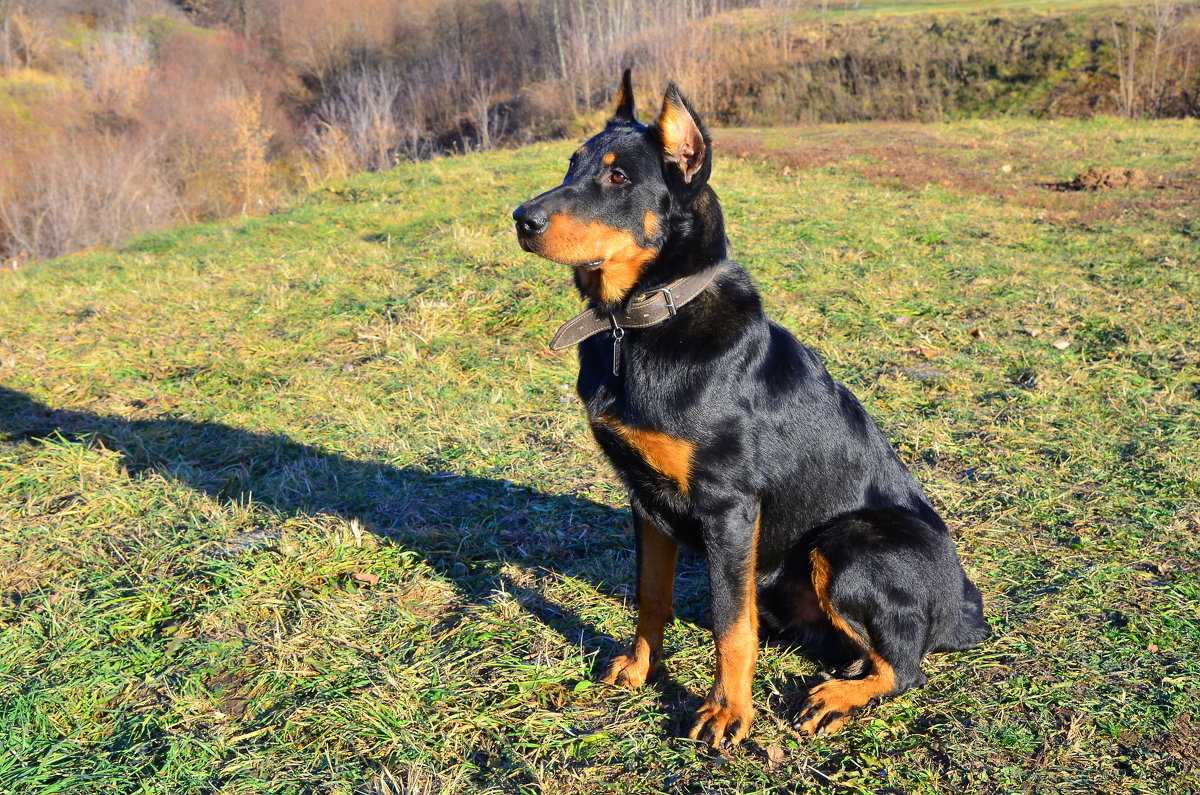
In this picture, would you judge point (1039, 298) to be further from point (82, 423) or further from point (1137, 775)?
point (82, 423)

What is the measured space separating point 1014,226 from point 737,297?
344 inches

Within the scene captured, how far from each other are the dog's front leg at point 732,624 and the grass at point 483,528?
0.10 m

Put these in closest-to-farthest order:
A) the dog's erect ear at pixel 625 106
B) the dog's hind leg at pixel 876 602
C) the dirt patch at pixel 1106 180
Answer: the dog's hind leg at pixel 876 602 < the dog's erect ear at pixel 625 106 < the dirt patch at pixel 1106 180

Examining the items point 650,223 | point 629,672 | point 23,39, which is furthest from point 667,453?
point 23,39

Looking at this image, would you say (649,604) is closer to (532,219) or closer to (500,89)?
(532,219)

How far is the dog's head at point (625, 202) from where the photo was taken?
273 centimetres

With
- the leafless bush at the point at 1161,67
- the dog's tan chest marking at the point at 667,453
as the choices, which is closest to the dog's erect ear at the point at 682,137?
the dog's tan chest marking at the point at 667,453

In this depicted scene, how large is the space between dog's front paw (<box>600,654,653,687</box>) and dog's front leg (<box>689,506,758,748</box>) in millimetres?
327

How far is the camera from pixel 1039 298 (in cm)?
734

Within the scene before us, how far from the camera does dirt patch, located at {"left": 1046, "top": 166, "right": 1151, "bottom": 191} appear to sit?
12.1 metres

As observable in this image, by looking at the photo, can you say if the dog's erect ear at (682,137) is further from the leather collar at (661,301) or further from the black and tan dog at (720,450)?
the leather collar at (661,301)

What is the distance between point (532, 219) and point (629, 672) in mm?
1705

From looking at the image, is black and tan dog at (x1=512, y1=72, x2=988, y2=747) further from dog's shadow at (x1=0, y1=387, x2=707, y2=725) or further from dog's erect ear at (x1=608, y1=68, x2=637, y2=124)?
dog's shadow at (x1=0, y1=387, x2=707, y2=725)

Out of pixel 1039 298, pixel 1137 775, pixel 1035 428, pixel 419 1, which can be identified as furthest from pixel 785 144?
pixel 419 1
